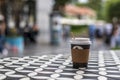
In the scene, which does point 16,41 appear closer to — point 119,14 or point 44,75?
point 44,75

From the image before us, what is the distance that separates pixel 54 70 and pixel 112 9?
141 ft

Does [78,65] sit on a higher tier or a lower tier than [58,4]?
lower

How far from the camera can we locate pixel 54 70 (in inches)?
248

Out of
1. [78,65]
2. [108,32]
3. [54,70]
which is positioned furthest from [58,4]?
[54,70]

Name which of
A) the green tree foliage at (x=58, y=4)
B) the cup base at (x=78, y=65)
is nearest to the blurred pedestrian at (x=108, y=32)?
the green tree foliage at (x=58, y=4)

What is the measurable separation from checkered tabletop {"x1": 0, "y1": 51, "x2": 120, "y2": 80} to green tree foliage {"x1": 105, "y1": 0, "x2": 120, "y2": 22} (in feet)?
132

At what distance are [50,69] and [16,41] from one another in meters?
12.1

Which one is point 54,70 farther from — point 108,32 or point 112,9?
point 112,9

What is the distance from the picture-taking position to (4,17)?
27.0 metres

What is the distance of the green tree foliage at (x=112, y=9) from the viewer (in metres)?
47.6

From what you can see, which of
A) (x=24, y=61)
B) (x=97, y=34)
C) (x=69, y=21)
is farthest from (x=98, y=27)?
(x=24, y=61)

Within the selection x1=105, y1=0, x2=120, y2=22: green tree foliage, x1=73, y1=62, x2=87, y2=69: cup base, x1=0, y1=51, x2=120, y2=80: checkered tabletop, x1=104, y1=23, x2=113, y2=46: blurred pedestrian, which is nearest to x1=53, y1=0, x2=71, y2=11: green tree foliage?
x1=104, y1=23, x2=113, y2=46: blurred pedestrian

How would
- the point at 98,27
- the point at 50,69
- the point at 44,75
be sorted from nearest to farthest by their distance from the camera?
the point at 44,75 < the point at 50,69 < the point at 98,27

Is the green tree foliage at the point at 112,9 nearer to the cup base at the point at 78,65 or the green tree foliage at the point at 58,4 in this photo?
the green tree foliage at the point at 58,4
